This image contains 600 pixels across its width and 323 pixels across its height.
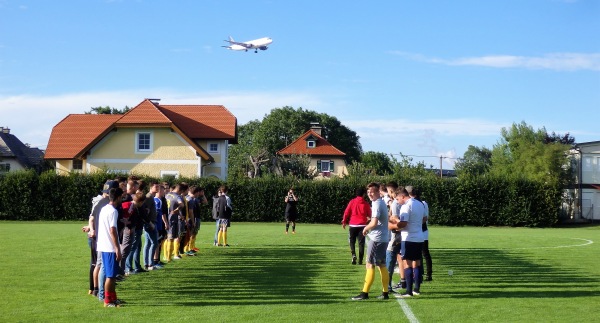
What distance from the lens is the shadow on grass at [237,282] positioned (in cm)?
1316

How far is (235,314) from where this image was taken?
37.8ft

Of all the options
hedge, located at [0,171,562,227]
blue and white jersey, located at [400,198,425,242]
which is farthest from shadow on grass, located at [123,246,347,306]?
hedge, located at [0,171,562,227]

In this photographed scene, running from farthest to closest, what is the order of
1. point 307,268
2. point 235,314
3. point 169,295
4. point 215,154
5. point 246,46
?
point 246,46, point 215,154, point 307,268, point 169,295, point 235,314

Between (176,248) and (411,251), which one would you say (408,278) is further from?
(176,248)

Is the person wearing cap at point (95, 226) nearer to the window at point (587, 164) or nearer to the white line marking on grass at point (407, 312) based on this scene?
the white line marking on grass at point (407, 312)

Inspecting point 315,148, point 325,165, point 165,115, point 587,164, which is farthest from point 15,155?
point 587,164

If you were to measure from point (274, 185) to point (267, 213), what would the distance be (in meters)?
1.92

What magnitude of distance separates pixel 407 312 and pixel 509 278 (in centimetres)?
598

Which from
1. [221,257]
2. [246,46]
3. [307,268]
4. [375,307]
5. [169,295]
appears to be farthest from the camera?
[246,46]

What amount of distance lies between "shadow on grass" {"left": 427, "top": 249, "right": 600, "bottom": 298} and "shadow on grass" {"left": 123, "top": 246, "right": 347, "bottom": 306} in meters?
2.66

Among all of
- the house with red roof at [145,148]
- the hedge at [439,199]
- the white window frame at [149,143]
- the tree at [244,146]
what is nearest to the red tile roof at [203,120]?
the house with red roof at [145,148]

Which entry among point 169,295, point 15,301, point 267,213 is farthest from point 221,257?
point 267,213

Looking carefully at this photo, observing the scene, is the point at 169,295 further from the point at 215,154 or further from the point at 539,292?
the point at 215,154

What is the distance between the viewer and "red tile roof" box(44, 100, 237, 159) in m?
62.1
